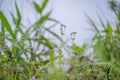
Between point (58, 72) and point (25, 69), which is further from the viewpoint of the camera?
point (25, 69)

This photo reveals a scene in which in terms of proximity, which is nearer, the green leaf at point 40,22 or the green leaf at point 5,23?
the green leaf at point 5,23

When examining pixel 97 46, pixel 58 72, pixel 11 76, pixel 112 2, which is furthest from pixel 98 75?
pixel 112 2

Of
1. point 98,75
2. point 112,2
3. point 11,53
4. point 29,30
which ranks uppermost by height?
point 112,2

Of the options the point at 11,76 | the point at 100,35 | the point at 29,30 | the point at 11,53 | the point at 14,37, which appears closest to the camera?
the point at 11,76

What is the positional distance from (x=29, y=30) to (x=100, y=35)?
578 mm

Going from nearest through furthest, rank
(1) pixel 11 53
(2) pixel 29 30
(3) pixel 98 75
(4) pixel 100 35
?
(3) pixel 98 75, (1) pixel 11 53, (2) pixel 29 30, (4) pixel 100 35

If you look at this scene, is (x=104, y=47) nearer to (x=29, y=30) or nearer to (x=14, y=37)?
(x=29, y=30)

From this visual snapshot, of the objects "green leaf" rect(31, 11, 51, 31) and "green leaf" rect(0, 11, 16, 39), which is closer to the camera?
"green leaf" rect(0, 11, 16, 39)

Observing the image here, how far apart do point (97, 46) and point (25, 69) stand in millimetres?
789

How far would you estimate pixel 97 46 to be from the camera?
2486 millimetres

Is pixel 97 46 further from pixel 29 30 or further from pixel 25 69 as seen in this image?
pixel 25 69

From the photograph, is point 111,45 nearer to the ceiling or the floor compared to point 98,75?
nearer to the ceiling

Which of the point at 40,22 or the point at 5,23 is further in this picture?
the point at 40,22

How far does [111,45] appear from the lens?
99.1 inches
